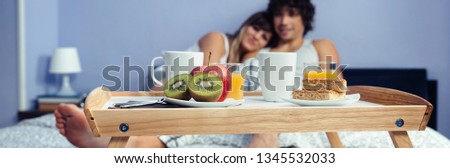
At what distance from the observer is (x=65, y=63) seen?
238cm

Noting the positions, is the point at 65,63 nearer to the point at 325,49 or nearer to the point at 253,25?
the point at 253,25

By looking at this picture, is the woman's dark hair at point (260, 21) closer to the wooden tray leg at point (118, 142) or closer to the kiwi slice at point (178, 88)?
the kiwi slice at point (178, 88)

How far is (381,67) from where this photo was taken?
2.41m

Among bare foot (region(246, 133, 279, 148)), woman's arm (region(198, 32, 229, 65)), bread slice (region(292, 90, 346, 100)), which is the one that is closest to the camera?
bread slice (region(292, 90, 346, 100))

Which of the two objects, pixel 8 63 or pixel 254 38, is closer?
pixel 254 38

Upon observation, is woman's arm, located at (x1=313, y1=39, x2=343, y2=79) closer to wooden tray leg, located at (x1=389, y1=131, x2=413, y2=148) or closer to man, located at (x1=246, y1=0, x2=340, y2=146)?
man, located at (x1=246, y1=0, x2=340, y2=146)

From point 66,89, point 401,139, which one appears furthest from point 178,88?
point 66,89

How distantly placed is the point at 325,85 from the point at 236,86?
6.7 inches

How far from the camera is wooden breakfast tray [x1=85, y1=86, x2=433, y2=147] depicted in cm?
80

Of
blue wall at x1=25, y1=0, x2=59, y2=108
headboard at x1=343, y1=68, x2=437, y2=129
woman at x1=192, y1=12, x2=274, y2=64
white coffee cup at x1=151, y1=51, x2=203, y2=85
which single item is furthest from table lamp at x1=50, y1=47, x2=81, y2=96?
white coffee cup at x1=151, y1=51, x2=203, y2=85

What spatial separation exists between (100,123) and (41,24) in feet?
6.12

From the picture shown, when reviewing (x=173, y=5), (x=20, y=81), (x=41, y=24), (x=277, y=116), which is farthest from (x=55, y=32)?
(x=277, y=116)

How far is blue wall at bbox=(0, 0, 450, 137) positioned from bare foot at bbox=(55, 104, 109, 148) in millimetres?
1234

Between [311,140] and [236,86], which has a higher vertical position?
[236,86]
